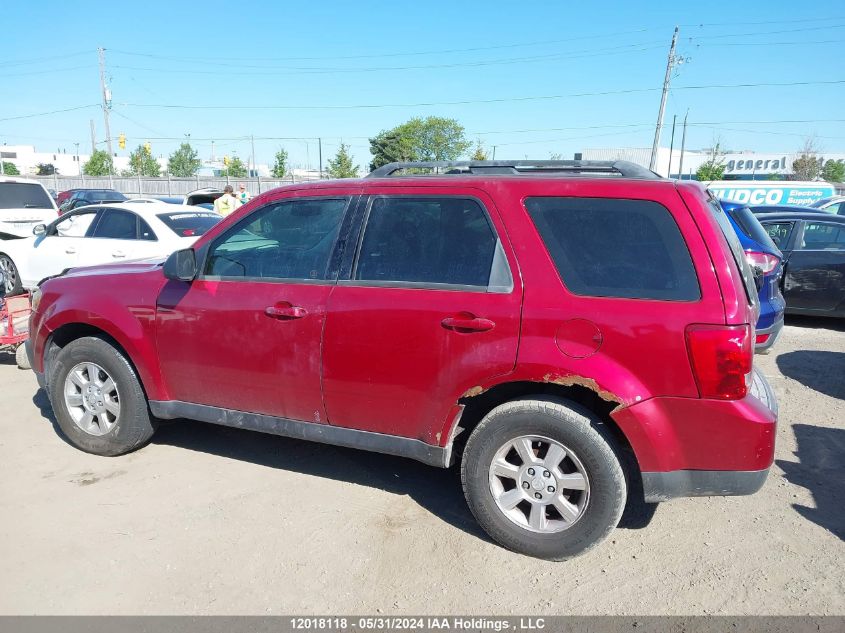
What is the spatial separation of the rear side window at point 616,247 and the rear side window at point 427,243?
12.7 inches

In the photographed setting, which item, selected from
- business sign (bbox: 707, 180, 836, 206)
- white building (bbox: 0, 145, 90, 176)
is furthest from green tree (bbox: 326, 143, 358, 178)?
white building (bbox: 0, 145, 90, 176)

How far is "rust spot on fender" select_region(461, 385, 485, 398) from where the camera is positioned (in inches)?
122

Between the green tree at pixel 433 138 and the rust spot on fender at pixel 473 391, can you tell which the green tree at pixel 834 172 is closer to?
the green tree at pixel 433 138

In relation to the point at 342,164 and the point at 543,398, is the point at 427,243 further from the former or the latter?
the point at 342,164

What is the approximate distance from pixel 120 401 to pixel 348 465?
1577mm

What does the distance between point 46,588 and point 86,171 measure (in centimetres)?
7109

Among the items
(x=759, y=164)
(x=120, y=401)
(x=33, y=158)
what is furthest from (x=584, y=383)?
(x=33, y=158)

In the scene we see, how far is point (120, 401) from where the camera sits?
162 inches

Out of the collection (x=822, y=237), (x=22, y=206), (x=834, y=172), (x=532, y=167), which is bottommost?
(x=822, y=237)

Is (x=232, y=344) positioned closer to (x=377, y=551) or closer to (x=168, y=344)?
(x=168, y=344)

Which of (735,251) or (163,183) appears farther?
(163,183)

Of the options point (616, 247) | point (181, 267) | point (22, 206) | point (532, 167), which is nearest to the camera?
point (616, 247)

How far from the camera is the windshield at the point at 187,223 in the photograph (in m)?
8.13

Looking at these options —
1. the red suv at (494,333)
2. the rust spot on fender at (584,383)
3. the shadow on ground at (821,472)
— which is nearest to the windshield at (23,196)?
the red suv at (494,333)
